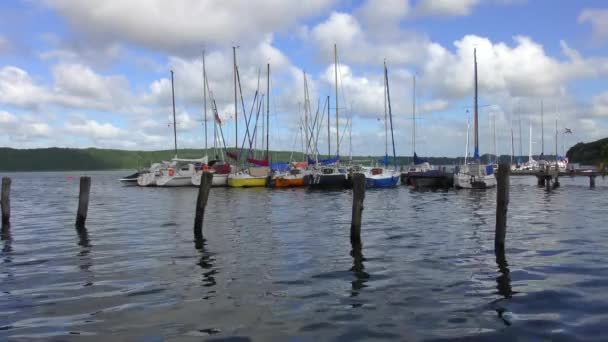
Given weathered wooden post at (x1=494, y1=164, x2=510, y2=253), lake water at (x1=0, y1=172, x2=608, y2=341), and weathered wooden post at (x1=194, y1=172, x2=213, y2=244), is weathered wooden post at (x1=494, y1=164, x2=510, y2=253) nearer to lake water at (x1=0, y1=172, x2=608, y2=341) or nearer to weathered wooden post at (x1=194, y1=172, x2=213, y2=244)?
lake water at (x1=0, y1=172, x2=608, y2=341)

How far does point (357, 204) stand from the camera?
63.3 ft

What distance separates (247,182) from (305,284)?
5456 cm

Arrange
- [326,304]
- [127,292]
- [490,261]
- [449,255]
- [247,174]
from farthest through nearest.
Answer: [247,174], [449,255], [490,261], [127,292], [326,304]

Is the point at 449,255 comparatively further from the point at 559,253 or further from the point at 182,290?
the point at 182,290

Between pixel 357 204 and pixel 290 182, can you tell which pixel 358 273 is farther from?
pixel 290 182

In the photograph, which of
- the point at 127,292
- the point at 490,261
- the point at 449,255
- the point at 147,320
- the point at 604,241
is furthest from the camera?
the point at 604,241

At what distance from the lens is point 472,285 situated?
12883 millimetres

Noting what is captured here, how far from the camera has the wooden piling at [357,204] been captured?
747 inches

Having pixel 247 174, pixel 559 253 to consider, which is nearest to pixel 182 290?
pixel 559 253

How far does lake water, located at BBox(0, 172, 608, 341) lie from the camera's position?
32.2 ft

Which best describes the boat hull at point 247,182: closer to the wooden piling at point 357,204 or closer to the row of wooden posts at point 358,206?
the row of wooden posts at point 358,206

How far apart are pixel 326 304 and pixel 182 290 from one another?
3658 millimetres

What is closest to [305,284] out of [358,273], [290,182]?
[358,273]

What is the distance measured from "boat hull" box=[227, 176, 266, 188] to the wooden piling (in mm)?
48313
